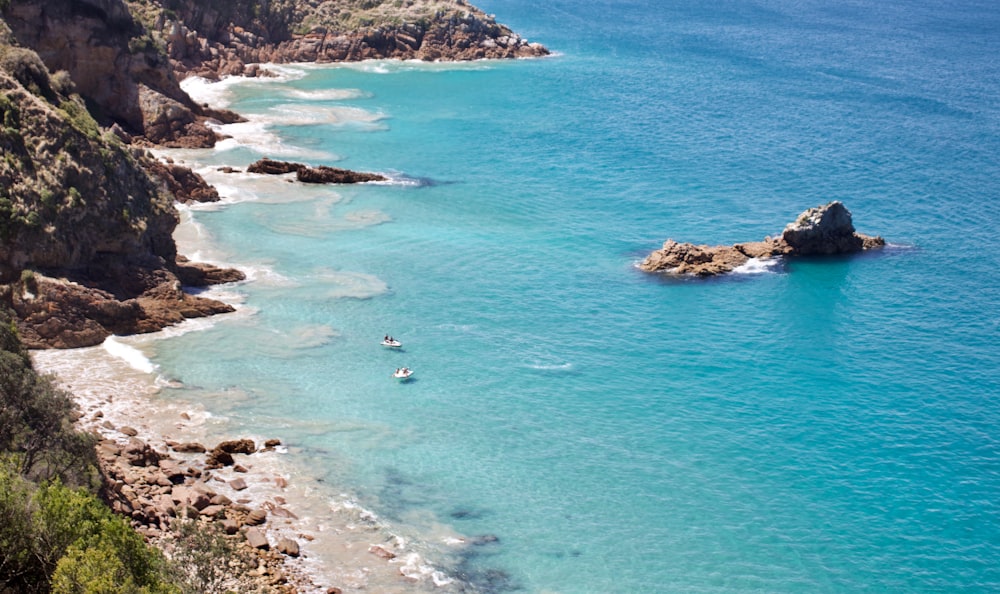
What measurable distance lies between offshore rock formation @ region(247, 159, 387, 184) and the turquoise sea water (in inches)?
74.1

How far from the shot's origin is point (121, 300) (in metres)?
48.4

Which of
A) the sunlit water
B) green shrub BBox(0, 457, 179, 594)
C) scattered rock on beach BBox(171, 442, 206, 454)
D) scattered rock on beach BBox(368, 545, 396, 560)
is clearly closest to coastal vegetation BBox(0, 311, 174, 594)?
green shrub BBox(0, 457, 179, 594)

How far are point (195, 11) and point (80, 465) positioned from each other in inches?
4263

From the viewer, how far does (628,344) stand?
52.9 metres

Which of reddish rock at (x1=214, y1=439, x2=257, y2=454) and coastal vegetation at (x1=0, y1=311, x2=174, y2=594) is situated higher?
coastal vegetation at (x1=0, y1=311, x2=174, y2=594)

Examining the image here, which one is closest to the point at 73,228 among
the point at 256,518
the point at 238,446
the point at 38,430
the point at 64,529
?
the point at 238,446

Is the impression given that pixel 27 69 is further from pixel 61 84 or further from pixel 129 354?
pixel 129 354

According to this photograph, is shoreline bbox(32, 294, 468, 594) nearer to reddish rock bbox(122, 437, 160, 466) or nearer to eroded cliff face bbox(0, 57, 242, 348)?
reddish rock bbox(122, 437, 160, 466)

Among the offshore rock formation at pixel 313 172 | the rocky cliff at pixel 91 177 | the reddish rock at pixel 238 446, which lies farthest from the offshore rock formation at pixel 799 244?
the reddish rock at pixel 238 446

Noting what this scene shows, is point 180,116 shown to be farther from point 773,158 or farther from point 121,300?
point 773,158

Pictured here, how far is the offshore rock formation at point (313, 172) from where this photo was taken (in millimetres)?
79375

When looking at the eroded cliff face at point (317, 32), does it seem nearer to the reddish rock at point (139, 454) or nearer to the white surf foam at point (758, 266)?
the white surf foam at point (758, 266)

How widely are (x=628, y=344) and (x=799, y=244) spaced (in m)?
20.9

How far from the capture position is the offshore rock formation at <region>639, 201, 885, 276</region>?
64750mm
